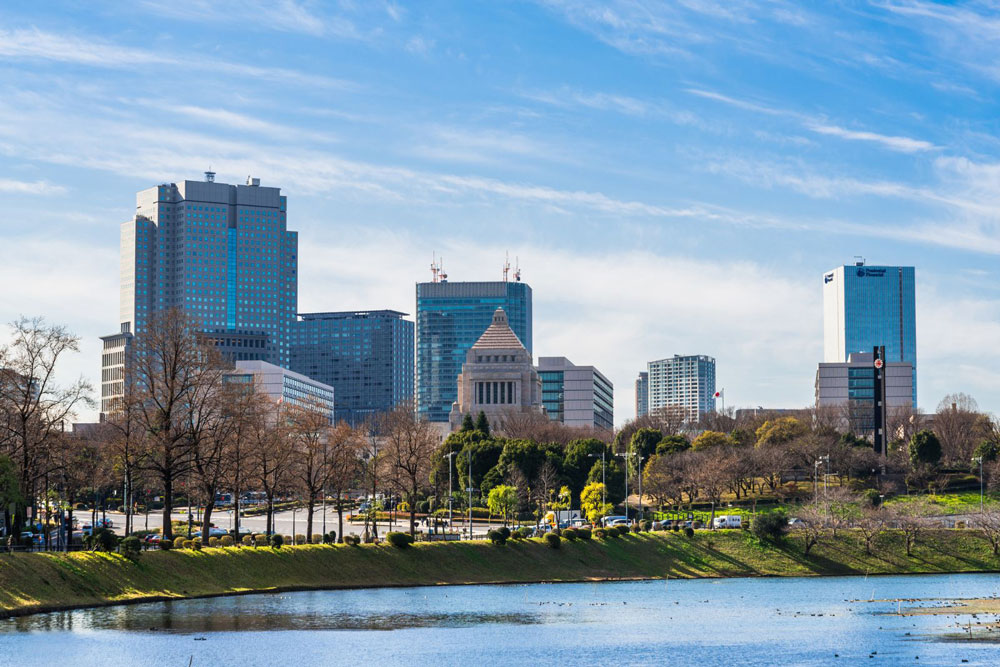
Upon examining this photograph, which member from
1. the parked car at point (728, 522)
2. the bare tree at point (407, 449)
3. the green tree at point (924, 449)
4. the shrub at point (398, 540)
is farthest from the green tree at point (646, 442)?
the shrub at point (398, 540)

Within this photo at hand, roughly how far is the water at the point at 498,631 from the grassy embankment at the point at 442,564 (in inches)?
119

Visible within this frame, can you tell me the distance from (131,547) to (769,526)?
56.1 metres

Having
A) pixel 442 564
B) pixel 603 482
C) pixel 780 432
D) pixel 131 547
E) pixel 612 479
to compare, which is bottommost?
pixel 442 564

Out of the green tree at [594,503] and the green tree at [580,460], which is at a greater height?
the green tree at [580,460]

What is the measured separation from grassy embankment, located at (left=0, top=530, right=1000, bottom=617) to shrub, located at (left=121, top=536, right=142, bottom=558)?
1.62ft

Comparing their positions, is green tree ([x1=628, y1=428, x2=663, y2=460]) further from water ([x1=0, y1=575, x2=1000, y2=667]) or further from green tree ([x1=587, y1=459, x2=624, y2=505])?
water ([x1=0, y1=575, x2=1000, y2=667])

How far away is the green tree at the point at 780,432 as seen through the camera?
16062 cm

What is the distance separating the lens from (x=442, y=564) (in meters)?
96.1

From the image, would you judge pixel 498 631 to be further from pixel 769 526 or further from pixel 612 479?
pixel 612 479

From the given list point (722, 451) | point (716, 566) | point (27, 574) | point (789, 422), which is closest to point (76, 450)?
point (27, 574)

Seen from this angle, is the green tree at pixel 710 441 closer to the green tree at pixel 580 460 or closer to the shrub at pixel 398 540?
the green tree at pixel 580 460

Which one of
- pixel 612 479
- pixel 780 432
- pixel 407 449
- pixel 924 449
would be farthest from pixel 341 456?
pixel 924 449

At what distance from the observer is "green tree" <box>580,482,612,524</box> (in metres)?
131

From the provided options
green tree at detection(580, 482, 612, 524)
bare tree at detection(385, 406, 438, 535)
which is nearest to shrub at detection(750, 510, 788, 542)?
green tree at detection(580, 482, 612, 524)
